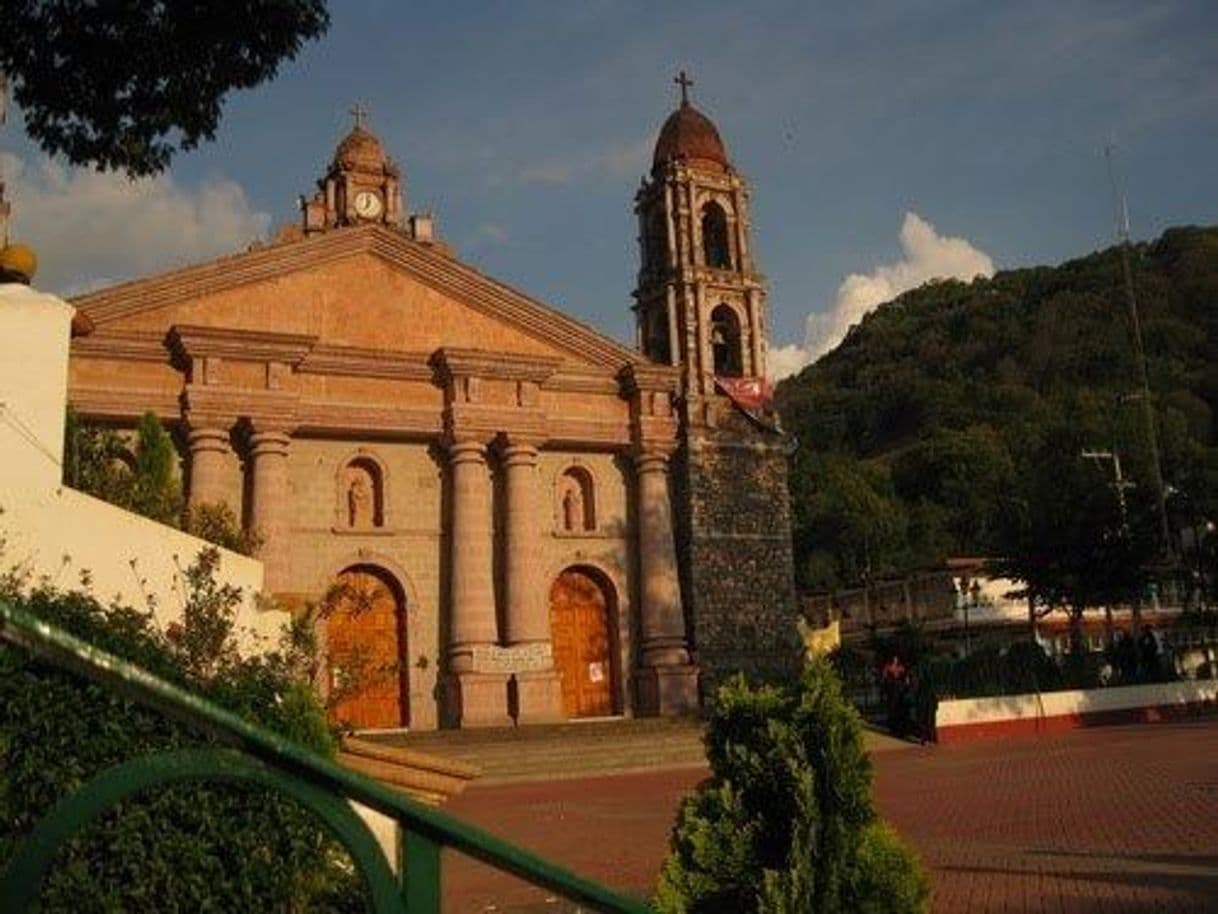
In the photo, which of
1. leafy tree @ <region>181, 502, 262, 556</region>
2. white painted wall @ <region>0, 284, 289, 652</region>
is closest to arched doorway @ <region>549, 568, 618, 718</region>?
leafy tree @ <region>181, 502, 262, 556</region>

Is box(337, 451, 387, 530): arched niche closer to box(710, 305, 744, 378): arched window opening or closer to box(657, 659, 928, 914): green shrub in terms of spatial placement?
box(710, 305, 744, 378): arched window opening

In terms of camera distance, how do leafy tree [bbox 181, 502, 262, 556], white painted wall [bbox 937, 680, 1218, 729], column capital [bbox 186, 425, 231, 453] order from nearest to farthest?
leafy tree [bbox 181, 502, 262, 556]
white painted wall [bbox 937, 680, 1218, 729]
column capital [bbox 186, 425, 231, 453]

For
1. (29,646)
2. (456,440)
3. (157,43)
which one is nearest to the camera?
(29,646)

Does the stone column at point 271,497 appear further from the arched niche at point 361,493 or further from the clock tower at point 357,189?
the clock tower at point 357,189

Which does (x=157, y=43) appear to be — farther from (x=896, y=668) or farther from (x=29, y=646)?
(x=896, y=668)

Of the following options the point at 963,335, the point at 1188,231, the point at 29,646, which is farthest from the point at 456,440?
the point at 1188,231

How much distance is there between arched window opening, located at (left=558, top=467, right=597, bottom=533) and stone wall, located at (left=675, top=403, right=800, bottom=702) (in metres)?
2.22

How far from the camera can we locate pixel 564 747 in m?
23.4

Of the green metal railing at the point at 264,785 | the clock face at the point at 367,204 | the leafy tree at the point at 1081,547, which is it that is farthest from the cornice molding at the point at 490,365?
the green metal railing at the point at 264,785

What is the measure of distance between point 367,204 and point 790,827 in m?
34.8

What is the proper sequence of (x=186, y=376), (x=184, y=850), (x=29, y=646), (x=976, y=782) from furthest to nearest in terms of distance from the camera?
(x=186, y=376)
(x=976, y=782)
(x=184, y=850)
(x=29, y=646)

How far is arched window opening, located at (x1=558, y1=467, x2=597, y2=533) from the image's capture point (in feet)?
95.2

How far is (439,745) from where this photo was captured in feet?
77.2

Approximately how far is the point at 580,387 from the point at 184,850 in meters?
23.6
